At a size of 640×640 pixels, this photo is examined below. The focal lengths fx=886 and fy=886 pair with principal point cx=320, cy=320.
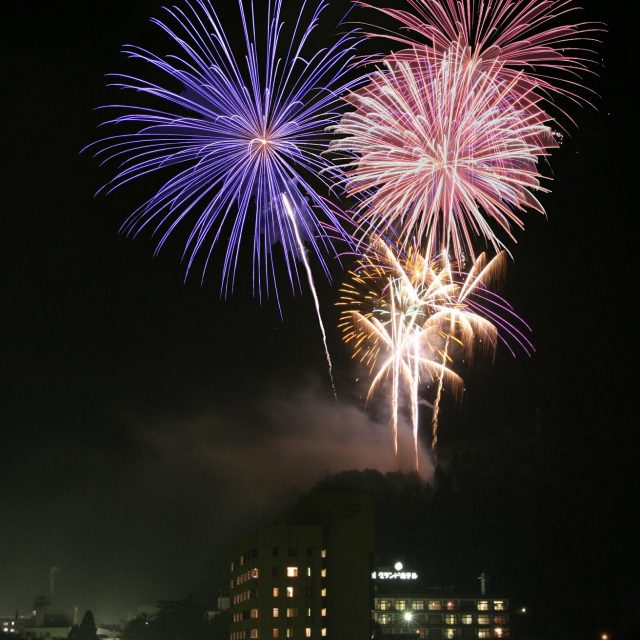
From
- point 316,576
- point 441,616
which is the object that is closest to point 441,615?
point 441,616

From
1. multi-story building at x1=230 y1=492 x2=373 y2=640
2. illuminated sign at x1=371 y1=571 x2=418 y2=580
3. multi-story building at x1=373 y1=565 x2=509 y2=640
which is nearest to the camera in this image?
multi-story building at x1=230 y1=492 x2=373 y2=640

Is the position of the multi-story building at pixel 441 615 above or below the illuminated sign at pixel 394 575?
below

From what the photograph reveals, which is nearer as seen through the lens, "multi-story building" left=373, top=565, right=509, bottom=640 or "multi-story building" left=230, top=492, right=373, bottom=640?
"multi-story building" left=230, top=492, right=373, bottom=640

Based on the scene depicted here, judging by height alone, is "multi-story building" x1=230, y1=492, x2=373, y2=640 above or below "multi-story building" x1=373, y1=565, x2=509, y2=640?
above

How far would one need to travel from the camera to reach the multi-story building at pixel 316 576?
223ft

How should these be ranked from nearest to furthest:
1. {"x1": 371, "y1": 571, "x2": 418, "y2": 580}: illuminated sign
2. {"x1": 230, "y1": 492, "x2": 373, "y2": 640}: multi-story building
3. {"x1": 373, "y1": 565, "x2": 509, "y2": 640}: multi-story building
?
{"x1": 230, "y1": 492, "x2": 373, "y2": 640}: multi-story building, {"x1": 373, "y1": 565, "x2": 509, "y2": 640}: multi-story building, {"x1": 371, "y1": 571, "x2": 418, "y2": 580}: illuminated sign

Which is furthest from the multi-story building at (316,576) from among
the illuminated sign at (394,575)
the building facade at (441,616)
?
the illuminated sign at (394,575)

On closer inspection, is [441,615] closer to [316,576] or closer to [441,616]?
[441,616]

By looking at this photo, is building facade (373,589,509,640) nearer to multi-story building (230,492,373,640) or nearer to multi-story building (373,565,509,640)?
multi-story building (373,565,509,640)

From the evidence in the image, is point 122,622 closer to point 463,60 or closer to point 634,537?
point 634,537

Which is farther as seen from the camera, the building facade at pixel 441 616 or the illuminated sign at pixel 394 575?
the illuminated sign at pixel 394 575

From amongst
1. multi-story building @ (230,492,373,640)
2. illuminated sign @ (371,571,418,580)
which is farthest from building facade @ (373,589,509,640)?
multi-story building @ (230,492,373,640)

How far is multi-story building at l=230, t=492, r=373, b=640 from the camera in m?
67.9

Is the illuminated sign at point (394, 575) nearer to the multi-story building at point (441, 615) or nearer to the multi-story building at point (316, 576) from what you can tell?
the multi-story building at point (441, 615)
